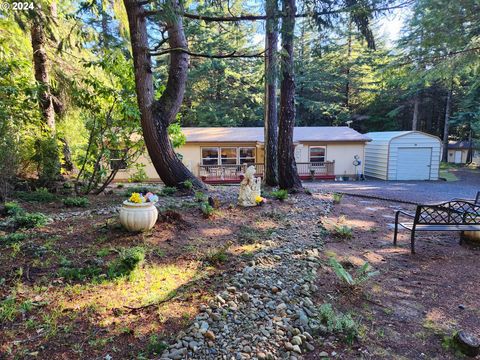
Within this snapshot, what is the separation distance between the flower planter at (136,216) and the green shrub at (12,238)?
1.17 m

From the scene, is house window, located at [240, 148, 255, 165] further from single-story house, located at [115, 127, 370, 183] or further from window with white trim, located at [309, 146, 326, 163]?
window with white trim, located at [309, 146, 326, 163]

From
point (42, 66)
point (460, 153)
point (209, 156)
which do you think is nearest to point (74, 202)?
point (42, 66)

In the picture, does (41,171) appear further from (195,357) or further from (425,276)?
(425,276)

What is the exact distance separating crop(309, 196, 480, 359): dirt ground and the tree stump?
0.06 meters

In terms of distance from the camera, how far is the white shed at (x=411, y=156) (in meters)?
15.5

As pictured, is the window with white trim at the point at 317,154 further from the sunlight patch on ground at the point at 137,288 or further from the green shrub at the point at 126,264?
the green shrub at the point at 126,264

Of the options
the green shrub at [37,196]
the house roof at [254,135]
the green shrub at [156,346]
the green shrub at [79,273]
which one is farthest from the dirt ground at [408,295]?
the house roof at [254,135]

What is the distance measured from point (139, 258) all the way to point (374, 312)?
7.98 ft

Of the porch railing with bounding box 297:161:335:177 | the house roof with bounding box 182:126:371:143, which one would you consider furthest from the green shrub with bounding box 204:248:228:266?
the porch railing with bounding box 297:161:335:177

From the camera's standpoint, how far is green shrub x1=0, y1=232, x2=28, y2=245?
3.45 metres

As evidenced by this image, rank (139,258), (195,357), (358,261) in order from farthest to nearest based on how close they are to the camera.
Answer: (358,261) → (139,258) → (195,357)

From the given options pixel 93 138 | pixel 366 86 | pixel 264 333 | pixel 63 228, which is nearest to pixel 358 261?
pixel 264 333

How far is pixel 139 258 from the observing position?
3066mm

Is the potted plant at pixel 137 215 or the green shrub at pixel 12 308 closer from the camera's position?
the green shrub at pixel 12 308
